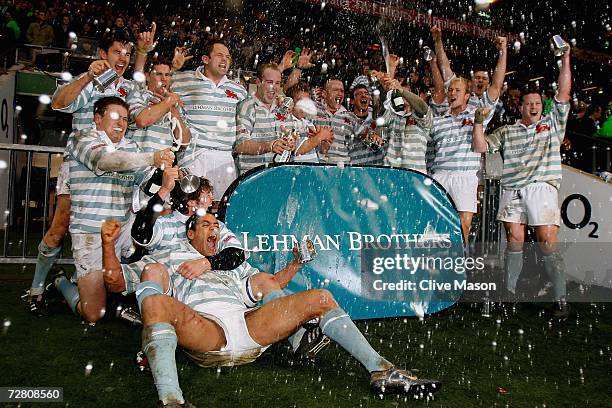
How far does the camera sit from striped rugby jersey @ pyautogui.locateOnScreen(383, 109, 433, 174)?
5062mm

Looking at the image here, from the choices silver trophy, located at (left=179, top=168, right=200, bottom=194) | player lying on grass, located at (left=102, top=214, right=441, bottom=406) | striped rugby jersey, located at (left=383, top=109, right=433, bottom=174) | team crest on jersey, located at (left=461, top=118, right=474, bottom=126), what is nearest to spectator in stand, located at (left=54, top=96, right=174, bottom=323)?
silver trophy, located at (left=179, top=168, right=200, bottom=194)

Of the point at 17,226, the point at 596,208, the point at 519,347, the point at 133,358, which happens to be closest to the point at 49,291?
the point at 133,358

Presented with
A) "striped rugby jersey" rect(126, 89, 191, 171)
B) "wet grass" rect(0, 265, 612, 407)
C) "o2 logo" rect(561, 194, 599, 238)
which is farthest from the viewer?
"o2 logo" rect(561, 194, 599, 238)

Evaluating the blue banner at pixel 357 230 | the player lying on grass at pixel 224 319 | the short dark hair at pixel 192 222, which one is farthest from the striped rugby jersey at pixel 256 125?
the player lying on grass at pixel 224 319

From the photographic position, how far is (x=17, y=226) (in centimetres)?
1017

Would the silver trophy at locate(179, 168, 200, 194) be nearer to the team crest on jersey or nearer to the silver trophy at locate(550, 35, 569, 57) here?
the team crest on jersey

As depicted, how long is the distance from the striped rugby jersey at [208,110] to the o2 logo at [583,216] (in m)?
4.24

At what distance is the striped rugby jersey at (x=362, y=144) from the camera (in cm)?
525

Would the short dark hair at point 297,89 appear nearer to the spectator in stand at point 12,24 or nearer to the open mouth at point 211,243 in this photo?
the open mouth at point 211,243

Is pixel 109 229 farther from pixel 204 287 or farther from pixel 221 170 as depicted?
pixel 221 170

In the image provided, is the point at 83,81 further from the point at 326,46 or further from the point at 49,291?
the point at 326,46

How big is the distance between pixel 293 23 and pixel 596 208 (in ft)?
47.3

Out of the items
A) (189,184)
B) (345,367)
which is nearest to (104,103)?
(189,184)

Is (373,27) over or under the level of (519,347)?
over
